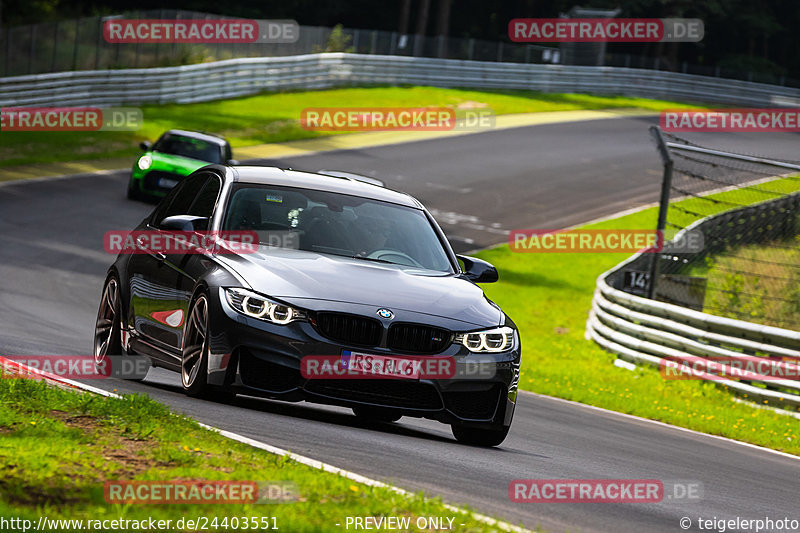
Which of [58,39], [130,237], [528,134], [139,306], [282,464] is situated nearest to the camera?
[282,464]

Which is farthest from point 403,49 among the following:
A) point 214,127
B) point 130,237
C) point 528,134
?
point 130,237

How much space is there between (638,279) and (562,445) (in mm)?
9268

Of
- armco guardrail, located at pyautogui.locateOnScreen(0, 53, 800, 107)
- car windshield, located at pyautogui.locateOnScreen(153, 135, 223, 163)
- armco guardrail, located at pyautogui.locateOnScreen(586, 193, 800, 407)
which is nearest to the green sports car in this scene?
car windshield, located at pyautogui.locateOnScreen(153, 135, 223, 163)

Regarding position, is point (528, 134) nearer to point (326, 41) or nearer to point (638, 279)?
point (326, 41)

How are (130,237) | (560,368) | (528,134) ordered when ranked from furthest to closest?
(528,134), (560,368), (130,237)

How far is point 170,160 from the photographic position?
80.1 ft

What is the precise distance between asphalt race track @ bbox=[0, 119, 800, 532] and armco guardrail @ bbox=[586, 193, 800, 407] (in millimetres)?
1538

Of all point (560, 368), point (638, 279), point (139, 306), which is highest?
point (139, 306)

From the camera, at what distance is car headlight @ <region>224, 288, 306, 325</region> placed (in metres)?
7.47

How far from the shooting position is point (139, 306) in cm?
911
